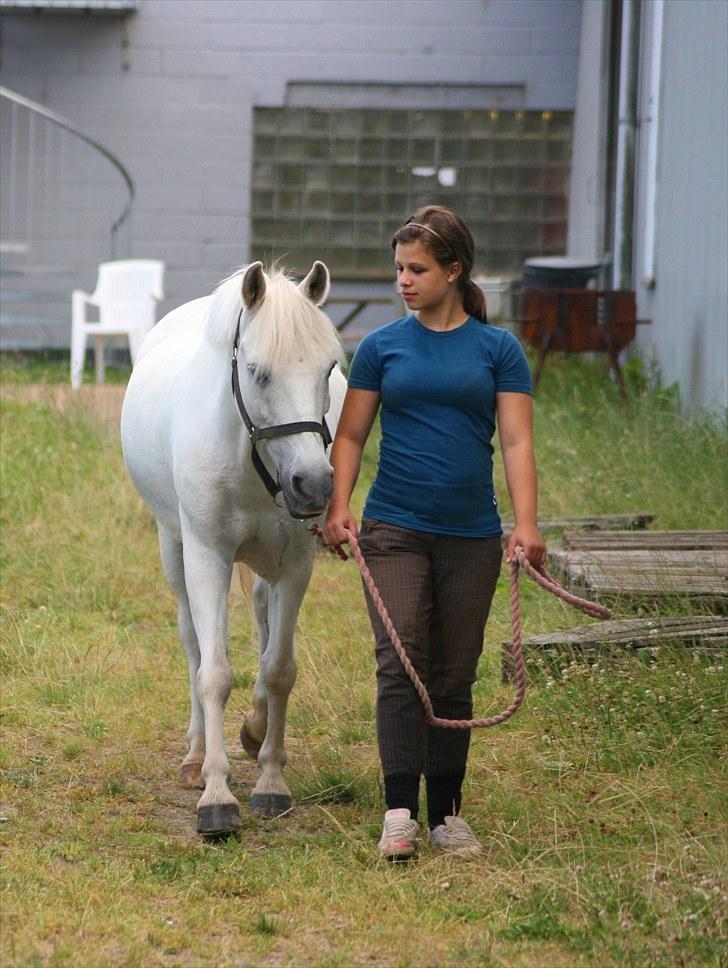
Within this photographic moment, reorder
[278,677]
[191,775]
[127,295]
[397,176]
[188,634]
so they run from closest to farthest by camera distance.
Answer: [278,677], [191,775], [188,634], [127,295], [397,176]

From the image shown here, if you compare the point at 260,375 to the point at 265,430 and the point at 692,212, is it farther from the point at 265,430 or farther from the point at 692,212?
the point at 692,212

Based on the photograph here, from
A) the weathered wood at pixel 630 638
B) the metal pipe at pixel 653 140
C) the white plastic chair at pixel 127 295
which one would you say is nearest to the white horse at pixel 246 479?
the weathered wood at pixel 630 638

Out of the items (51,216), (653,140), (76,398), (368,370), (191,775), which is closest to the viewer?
(368,370)

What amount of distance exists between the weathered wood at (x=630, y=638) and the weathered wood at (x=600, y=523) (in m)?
1.72

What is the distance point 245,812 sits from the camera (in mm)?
4223

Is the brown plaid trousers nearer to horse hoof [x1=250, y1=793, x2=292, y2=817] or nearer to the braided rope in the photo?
the braided rope

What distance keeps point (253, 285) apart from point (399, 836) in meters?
1.36

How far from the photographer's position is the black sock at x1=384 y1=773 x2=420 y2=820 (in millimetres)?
3732

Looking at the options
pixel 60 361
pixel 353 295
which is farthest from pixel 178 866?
pixel 353 295

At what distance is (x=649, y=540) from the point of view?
6043mm

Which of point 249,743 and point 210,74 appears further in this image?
point 210,74

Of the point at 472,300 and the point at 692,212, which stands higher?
the point at 692,212

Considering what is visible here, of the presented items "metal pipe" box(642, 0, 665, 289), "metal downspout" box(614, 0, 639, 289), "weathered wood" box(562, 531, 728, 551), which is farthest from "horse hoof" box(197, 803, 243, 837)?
"metal downspout" box(614, 0, 639, 289)

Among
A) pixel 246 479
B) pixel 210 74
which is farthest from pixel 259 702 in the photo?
pixel 210 74
